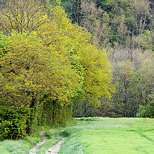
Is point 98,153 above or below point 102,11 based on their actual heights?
below

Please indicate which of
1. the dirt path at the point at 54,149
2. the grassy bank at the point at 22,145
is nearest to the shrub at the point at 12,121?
the grassy bank at the point at 22,145

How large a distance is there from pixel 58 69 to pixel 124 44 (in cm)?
7976

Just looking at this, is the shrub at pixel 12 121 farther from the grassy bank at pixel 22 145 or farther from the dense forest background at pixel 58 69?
the grassy bank at pixel 22 145

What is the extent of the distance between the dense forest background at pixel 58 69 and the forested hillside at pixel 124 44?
10.9 inches

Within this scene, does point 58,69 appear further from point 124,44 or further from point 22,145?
point 124,44

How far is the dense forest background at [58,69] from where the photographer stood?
23.0 metres

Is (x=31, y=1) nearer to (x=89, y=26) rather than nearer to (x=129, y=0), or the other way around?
(x=89, y=26)

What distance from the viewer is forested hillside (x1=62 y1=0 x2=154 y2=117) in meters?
68.9

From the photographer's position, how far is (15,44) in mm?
22609

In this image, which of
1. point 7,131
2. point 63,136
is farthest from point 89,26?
point 7,131

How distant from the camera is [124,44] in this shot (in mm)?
101688

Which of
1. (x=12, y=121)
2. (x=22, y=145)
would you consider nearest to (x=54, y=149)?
(x=22, y=145)

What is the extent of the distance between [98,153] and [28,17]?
69.2 ft

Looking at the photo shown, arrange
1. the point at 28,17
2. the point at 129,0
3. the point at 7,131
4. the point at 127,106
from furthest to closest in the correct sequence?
the point at 129,0 → the point at 127,106 → the point at 28,17 → the point at 7,131
